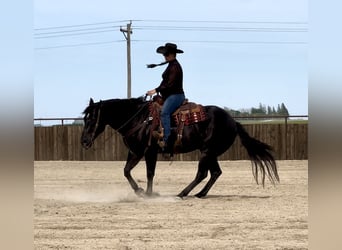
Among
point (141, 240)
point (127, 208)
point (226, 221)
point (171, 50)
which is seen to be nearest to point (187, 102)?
point (171, 50)

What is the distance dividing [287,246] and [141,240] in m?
1.37

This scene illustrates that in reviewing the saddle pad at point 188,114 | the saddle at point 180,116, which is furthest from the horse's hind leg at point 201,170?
the saddle pad at point 188,114

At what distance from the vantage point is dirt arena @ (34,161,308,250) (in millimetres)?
5172

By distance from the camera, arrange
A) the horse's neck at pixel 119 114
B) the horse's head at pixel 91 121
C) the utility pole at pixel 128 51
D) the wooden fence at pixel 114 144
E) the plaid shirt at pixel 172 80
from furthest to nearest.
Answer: the utility pole at pixel 128 51 < the wooden fence at pixel 114 144 < the horse's neck at pixel 119 114 < the horse's head at pixel 91 121 < the plaid shirt at pixel 172 80

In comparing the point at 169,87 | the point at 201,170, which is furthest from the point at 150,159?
the point at 169,87

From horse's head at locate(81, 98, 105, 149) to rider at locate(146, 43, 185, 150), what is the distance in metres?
0.98

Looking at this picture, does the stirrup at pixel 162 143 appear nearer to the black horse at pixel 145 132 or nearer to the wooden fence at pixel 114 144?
the black horse at pixel 145 132

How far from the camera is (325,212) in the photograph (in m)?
2.18

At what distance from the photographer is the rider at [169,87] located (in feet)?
29.1

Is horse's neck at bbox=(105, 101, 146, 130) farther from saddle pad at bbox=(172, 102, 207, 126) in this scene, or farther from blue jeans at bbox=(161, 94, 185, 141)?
saddle pad at bbox=(172, 102, 207, 126)

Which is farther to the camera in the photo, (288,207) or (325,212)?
(288,207)

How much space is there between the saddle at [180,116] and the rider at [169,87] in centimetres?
10

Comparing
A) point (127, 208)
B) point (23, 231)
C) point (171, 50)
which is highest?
point (171, 50)

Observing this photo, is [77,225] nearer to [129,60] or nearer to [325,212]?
[325,212]
